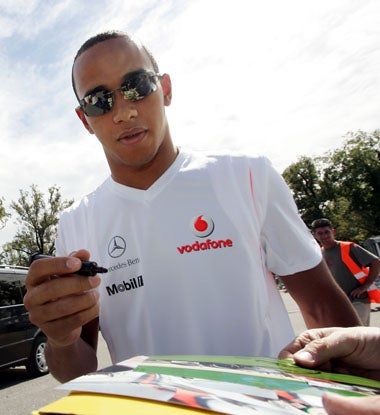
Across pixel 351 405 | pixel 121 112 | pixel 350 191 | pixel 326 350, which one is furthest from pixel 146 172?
pixel 350 191

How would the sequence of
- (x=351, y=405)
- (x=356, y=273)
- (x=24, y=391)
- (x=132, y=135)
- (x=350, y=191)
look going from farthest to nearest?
1. (x=350, y=191)
2. (x=24, y=391)
3. (x=356, y=273)
4. (x=132, y=135)
5. (x=351, y=405)

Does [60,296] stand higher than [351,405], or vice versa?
[60,296]

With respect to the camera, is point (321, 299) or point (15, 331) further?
point (15, 331)

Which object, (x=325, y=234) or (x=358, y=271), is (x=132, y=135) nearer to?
(x=358, y=271)

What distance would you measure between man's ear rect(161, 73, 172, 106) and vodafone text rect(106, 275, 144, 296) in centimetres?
93

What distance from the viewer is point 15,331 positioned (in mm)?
8062

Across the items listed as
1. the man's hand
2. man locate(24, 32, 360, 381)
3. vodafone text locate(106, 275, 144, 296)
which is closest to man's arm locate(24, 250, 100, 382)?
the man's hand

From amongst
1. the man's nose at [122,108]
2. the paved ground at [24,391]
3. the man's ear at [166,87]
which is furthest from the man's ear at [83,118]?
the paved ground at [24,391]

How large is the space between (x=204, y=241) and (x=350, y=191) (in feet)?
170

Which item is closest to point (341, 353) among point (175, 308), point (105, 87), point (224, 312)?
point (224, 312)

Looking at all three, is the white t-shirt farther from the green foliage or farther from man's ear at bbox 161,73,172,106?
the green foliage

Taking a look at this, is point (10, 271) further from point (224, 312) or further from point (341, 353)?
point (341, 353)

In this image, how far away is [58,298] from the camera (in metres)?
1.19

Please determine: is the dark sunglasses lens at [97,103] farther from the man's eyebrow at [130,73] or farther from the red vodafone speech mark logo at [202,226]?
the red vodafone speech mark logo at [202,226]
